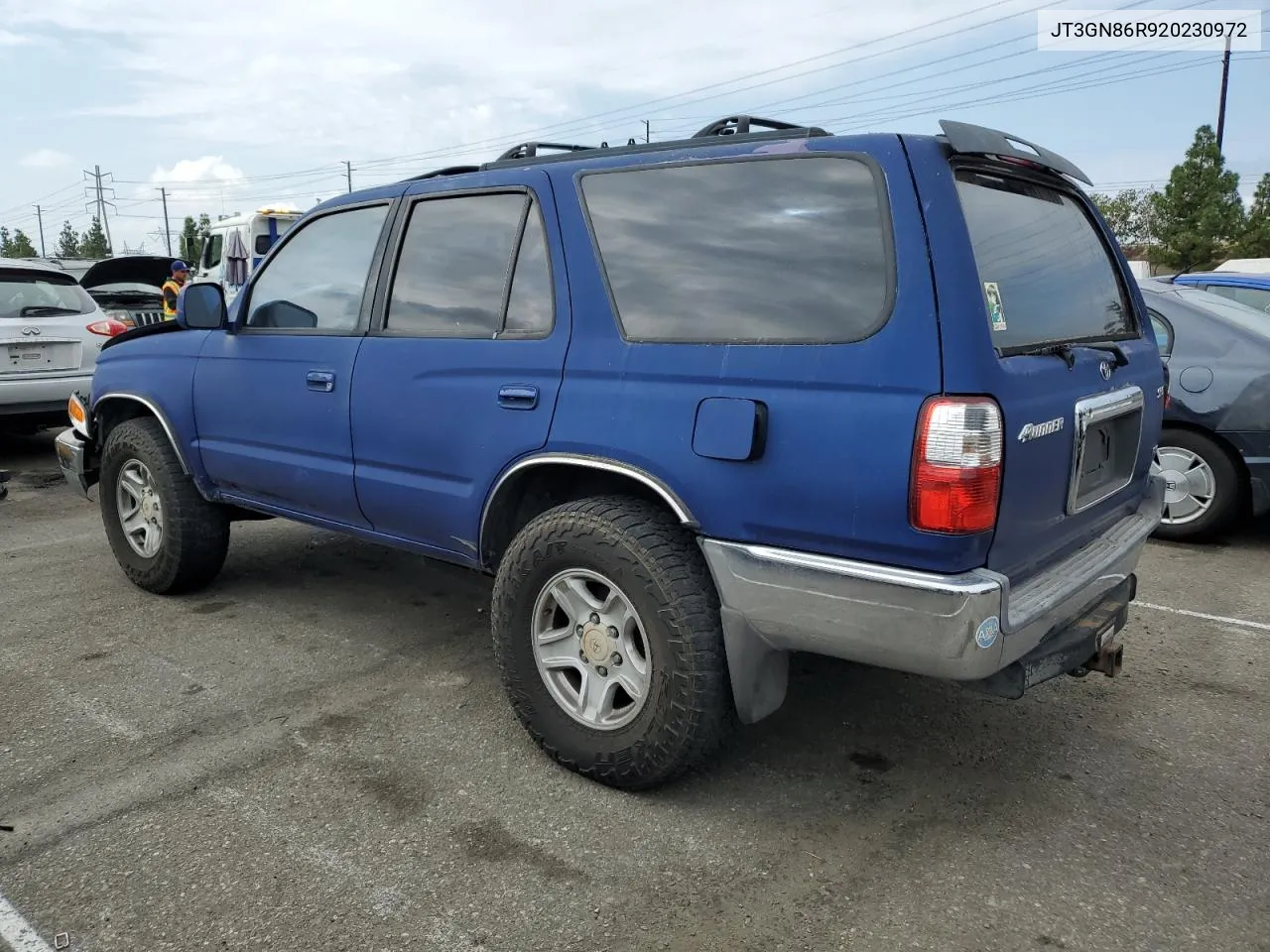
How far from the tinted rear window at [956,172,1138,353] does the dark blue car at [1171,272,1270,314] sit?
3.88 meters

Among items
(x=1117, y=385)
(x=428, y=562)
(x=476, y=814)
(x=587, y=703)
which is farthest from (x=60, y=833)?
(x=1117, y=385)

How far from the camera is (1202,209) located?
89.3 ft

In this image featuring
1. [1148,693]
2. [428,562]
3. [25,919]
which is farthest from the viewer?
[428,562]

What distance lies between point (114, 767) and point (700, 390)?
220 cm

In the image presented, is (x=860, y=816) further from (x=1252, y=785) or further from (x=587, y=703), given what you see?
(x=1252, y=785)

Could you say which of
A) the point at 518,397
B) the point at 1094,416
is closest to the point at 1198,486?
the point at 1094,416

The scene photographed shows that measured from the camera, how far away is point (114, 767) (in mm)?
3113

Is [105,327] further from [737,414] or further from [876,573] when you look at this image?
[876,573]

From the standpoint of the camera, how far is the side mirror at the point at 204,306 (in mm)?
4176

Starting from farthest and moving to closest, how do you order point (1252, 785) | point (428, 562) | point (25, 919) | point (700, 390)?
point (428, 562) < point (1252, 785) < point (700, 390) < point (25, 919)

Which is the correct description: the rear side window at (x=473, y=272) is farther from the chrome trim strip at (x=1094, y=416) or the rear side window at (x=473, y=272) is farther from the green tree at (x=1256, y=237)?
the green tree at (x=1256, y=237)

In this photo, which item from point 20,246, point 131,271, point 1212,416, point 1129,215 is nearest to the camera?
point 1212,416

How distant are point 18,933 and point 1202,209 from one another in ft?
103

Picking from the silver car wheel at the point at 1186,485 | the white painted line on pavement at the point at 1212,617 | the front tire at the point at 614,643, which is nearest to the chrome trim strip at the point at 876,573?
the front tire at the point at 614,643
